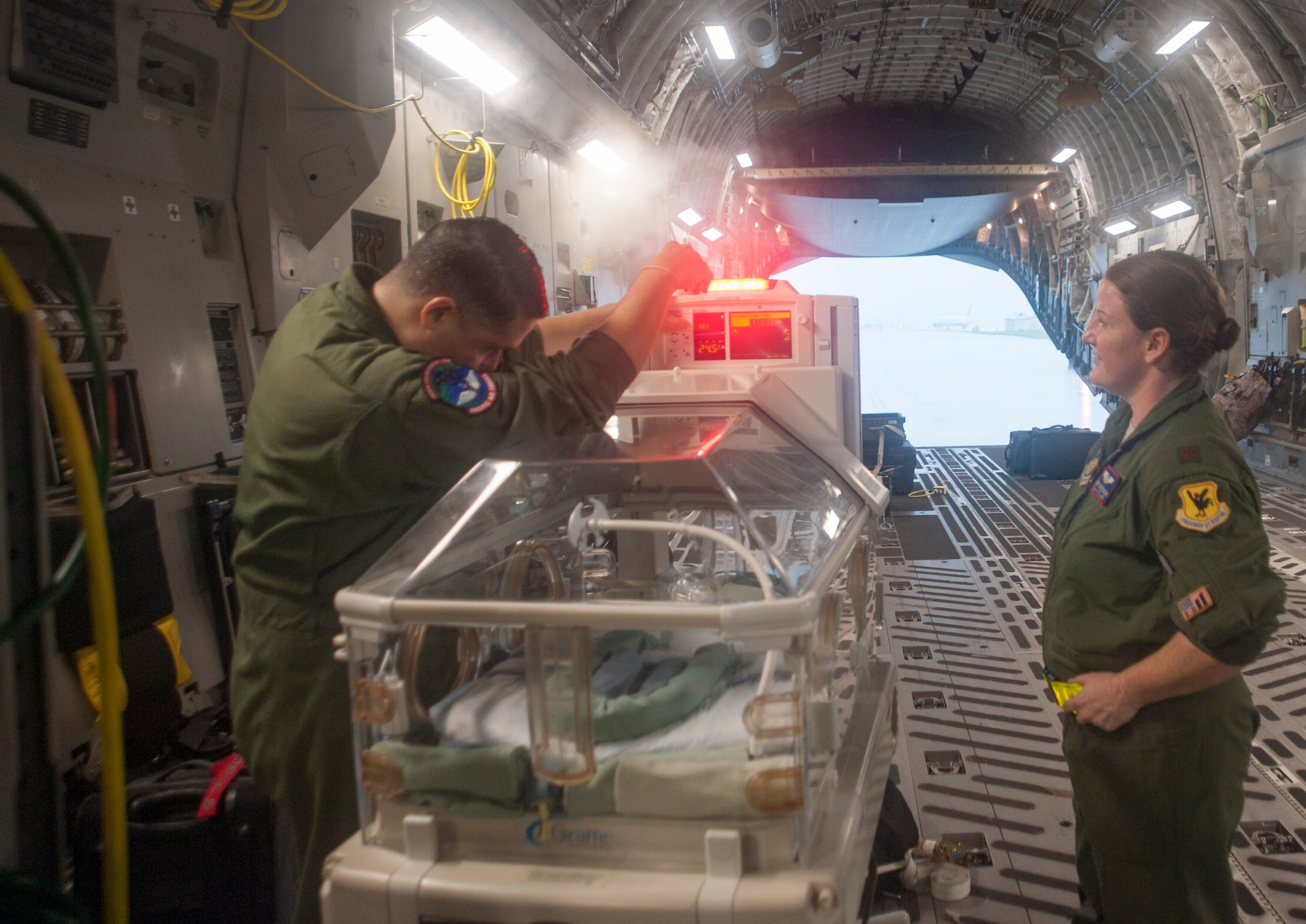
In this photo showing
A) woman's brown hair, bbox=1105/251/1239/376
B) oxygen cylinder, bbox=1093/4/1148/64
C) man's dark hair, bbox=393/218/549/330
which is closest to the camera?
man's dark hair, bbox=393/218/549/330

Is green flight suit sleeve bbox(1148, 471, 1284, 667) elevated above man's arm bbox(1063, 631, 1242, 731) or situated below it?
above

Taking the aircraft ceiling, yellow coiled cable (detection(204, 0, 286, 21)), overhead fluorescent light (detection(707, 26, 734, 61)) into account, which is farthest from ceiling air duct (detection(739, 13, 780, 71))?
yellow coiled cable (detection(204, 0, 286, 21))

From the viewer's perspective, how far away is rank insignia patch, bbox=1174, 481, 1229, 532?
176 centimetres

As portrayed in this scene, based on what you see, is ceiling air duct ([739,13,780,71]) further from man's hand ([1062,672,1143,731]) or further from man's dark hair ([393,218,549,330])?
man's hand ([1062,672,1143,731])

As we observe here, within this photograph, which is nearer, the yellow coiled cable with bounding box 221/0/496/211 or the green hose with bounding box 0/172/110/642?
the green hose with bounding box 0/172/110/642

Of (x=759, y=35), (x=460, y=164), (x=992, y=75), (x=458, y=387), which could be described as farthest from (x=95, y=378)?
(x=992, y=75)

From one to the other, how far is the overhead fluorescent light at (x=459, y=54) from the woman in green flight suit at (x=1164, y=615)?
3.29 metres

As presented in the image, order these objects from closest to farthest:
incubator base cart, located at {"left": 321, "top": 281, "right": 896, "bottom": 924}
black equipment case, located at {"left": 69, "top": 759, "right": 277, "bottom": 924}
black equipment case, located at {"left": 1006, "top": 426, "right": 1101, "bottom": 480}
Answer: incubator base cart, located at {"left": 321, "top": 281, "right": 896, "bottom": 924}
black equipment case, located at {"left": 69, "top": 759, "right": 277, "bottom": 924}
black equipment case, located at {"left": 1006, "top": 426, "right": 1101, "bottom": 480}

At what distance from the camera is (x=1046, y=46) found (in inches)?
399

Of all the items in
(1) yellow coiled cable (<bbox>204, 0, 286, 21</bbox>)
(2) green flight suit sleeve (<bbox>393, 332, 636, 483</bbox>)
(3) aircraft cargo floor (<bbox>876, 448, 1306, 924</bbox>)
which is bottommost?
(3) aircraft cargo floor (<bbox>876, 448, 1306, 924</bbox>)

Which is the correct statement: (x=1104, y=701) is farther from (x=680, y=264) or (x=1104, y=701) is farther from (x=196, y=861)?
(x=196, y=861)

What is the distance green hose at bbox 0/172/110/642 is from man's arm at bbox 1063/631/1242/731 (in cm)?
212

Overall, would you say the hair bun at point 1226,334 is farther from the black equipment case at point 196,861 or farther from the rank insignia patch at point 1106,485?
the black equipment case at point 196,861

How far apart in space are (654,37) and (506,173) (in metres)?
2.48
